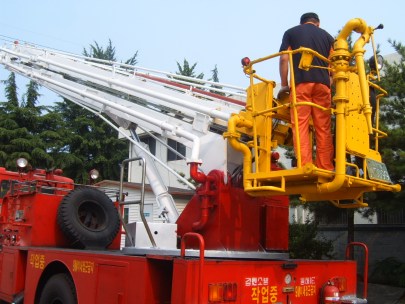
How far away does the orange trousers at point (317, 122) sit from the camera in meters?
4.73

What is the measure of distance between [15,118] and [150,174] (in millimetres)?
17654

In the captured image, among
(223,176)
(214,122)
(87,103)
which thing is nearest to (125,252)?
(223,176)

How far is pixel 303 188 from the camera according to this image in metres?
4.72

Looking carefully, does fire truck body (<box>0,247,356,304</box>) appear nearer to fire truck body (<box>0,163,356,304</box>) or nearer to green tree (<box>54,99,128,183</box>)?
fire truck body (<box>0,163,356,304</box>)

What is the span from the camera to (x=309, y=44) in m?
4.96

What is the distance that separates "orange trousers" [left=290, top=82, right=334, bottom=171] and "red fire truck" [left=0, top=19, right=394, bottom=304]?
22 cm

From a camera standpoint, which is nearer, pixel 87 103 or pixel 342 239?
pixel 87 103

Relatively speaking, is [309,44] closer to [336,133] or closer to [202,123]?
[336,133]

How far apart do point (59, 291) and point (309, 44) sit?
14.5 ft

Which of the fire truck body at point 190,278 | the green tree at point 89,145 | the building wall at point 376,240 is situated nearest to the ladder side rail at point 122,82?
the fire truck body at point 190,278

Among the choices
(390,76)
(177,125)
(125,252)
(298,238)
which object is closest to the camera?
(125,252)

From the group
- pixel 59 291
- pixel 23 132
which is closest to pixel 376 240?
pixel 59 291

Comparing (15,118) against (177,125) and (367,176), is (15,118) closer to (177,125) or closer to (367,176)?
(177,125)

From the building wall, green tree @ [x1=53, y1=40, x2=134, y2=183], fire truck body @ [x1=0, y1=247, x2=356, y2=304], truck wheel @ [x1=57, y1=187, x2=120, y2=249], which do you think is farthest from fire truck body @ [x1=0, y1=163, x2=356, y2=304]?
green tree @ [x1=53, y1=40, x2=134, y2=183]
